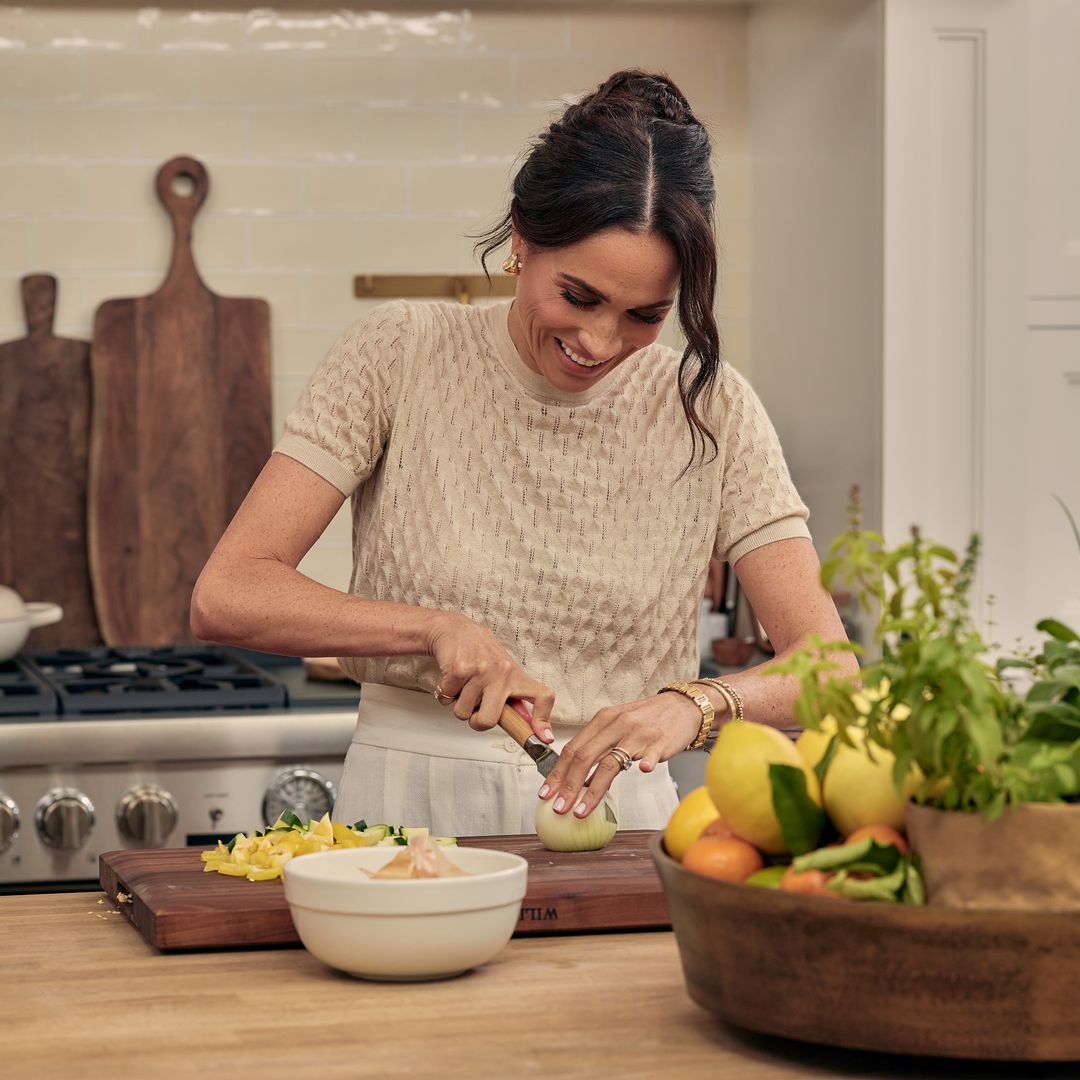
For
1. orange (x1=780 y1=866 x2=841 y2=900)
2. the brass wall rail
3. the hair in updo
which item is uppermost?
the brass wall rail

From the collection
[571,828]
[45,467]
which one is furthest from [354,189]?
[571,828]

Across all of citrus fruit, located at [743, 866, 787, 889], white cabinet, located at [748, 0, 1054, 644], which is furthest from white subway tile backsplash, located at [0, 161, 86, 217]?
citrus fruit, located at [743, 866, 787, 889]

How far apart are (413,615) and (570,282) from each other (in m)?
0.37

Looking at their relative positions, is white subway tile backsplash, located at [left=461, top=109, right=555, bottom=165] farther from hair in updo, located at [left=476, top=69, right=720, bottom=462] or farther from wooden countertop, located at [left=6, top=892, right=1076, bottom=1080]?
wooden countertop, located at [left=6, top=892, right=1076, bottom=1080]

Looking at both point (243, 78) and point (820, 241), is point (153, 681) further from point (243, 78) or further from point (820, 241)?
point (820, 241)

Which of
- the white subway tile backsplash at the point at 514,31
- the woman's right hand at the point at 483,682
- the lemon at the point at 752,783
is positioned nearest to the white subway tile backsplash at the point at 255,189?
the white subway tile backsplash at the point at 514,31

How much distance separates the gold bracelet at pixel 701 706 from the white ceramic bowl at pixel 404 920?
0.50 m

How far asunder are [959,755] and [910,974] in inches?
4.8

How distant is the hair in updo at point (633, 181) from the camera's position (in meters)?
1.65

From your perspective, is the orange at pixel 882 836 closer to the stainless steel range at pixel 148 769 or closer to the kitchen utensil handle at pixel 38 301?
the stainless steel range at pixel 148 769

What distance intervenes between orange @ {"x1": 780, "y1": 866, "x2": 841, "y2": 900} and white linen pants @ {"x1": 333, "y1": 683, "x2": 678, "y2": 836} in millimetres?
867

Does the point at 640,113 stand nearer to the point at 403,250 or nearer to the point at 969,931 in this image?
the point at 969,931

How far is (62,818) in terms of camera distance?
95.1 inches

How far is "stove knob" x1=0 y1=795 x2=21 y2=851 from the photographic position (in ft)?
7.88
